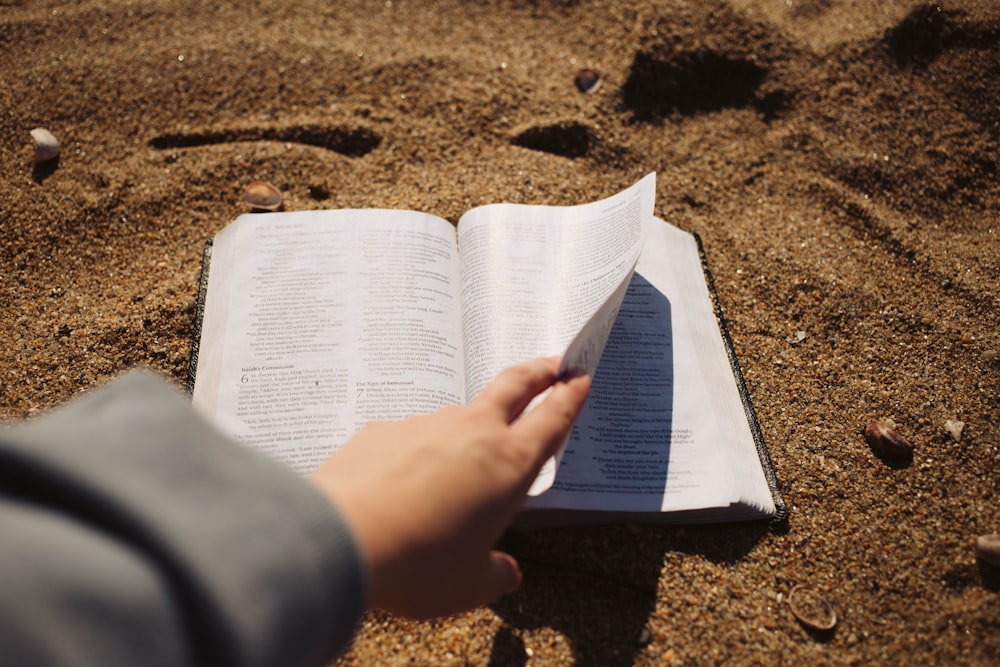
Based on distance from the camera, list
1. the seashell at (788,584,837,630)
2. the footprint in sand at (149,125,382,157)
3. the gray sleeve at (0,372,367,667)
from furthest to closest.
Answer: the footprint in sand at (149,125,382,157)
the seashell at (788,584,837,630)
the gray sleeve at (0,372,367,667)

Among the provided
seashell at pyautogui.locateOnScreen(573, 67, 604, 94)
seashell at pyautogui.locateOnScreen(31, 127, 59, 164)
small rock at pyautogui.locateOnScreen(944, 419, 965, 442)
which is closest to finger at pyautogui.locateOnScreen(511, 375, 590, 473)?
small rock at pyautogui.locateOnScreen(944, 419, 965, 442)

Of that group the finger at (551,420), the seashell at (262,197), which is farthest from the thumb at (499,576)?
the seashell at (262,197)

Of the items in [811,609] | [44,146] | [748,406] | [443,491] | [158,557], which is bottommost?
[811,609]

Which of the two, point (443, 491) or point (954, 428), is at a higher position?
point (443, 491)

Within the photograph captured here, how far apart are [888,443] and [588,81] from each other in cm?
118

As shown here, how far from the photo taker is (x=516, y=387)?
86 cm

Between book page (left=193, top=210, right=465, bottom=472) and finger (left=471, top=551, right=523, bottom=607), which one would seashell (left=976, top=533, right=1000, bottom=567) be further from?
book page (left=193, top=210, right=465, bottom=472)

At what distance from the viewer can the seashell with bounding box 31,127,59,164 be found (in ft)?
4.87

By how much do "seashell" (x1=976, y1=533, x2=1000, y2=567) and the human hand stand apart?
0.75m

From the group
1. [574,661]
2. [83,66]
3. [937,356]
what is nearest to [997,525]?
[937,356]

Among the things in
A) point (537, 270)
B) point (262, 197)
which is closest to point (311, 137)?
point (262, 197)

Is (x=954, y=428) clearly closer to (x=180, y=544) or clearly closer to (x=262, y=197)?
(x=180, y=544)

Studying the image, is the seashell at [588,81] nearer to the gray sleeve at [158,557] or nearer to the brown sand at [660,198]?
the brown sand at [660,198]

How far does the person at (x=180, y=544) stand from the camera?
448 millimetres
